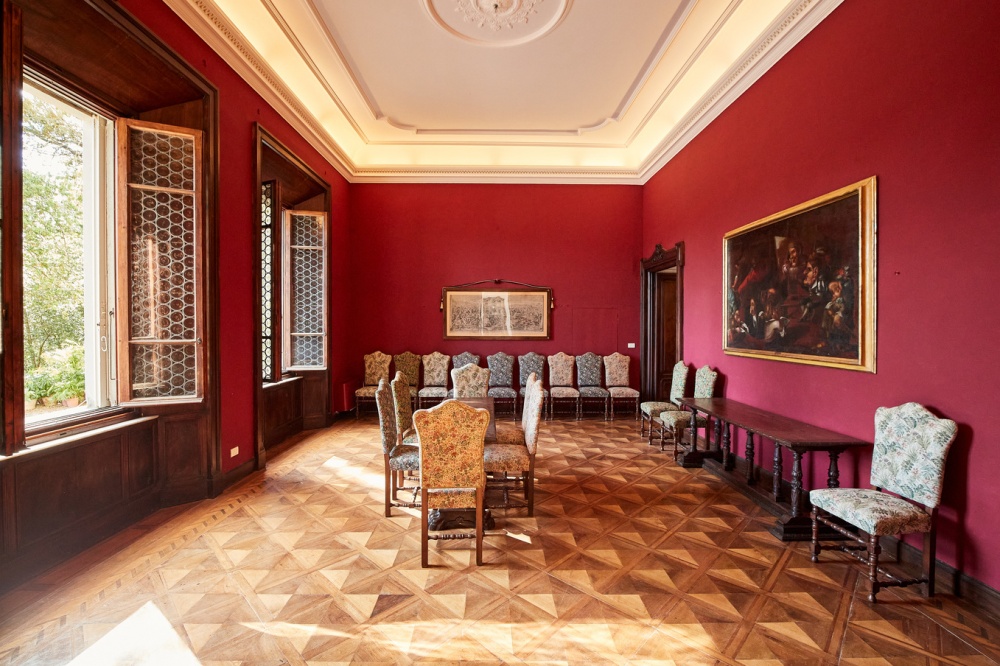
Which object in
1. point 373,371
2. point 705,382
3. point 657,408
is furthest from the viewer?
point 373,371

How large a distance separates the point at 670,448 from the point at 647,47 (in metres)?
4.87

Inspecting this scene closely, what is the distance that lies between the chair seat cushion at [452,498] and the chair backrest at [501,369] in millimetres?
4737

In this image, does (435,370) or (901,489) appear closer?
(901,489)

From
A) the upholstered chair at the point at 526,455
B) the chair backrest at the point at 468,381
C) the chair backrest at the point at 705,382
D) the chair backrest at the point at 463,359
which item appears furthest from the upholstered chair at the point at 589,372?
the upholstered chair at the point at 526,455

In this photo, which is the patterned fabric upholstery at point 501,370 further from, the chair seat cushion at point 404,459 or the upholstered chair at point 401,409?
the chair seat cushion at point 404,459

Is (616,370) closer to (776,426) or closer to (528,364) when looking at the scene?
(528,364)

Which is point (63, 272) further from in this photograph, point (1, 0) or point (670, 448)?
point (670, 448)

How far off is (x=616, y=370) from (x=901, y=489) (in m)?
5.06

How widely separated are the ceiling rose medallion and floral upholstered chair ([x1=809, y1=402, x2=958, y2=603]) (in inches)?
182

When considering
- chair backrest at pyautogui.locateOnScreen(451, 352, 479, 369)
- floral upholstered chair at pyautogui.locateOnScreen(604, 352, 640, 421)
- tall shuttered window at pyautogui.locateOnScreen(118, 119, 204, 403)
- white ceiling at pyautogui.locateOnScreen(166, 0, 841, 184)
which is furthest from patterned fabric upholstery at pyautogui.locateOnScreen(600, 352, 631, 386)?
tall shuttered window at pyautogui.locateOnScreen(118, 119, 204, 403)

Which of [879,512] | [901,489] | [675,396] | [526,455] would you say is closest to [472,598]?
[526,455]

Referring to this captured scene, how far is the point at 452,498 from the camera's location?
297cm

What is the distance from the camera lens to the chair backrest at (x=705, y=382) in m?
5.35

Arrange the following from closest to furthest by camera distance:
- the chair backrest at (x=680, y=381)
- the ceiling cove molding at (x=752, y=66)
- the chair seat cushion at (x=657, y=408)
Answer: the ceiling cove molding at (x=752, y=66)
the chair seat cushion at (x=657, y=408)
the chair backrest at (x=680, y=381)
